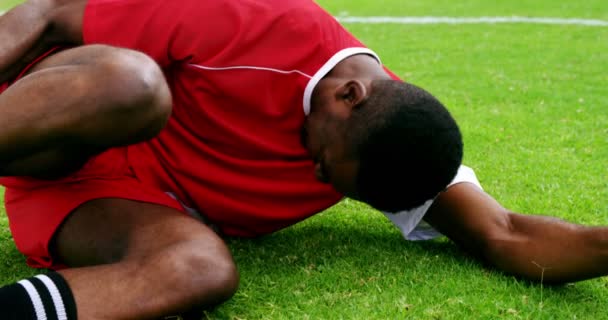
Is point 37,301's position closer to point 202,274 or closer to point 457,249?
point 202,274

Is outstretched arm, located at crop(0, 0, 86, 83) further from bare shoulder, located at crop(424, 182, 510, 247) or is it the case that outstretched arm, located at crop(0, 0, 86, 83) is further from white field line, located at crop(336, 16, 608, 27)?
white field line, located at crop(336, 16, 608, 27)

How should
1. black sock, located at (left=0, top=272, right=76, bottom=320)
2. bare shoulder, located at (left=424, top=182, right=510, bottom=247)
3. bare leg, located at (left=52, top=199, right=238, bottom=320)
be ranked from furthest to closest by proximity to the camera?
bare shoulder, located at (left=424, top=182, right=510, bottom=247) < bare leg, located at (left=52, top=199, right=238, bottom=320) < black sock, located at (left=0, top=272, right=76, bottom=320)

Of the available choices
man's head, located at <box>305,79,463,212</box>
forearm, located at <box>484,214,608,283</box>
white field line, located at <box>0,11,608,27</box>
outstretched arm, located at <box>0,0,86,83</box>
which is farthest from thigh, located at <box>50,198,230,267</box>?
white field line, located at <box>0,11,608,27</box>

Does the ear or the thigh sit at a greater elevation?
the ear

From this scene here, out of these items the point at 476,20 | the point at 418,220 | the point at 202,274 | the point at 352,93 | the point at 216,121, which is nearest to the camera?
the point at 202,274

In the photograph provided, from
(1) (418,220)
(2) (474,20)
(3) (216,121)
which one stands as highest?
(3) (216,121)

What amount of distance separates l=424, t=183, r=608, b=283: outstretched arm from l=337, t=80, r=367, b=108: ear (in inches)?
29.0

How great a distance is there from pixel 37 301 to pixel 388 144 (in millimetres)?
1250

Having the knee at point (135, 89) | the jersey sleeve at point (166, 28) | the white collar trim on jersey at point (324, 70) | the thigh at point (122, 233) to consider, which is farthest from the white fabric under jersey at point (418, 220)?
the knee at point (135, 89)

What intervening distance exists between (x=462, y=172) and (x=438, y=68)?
5.69m

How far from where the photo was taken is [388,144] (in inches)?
110

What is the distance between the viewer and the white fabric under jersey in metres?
3.50

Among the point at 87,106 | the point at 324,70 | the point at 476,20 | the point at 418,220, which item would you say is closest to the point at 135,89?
the point at 87,106

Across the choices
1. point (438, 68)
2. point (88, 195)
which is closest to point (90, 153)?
point (88, 195)
